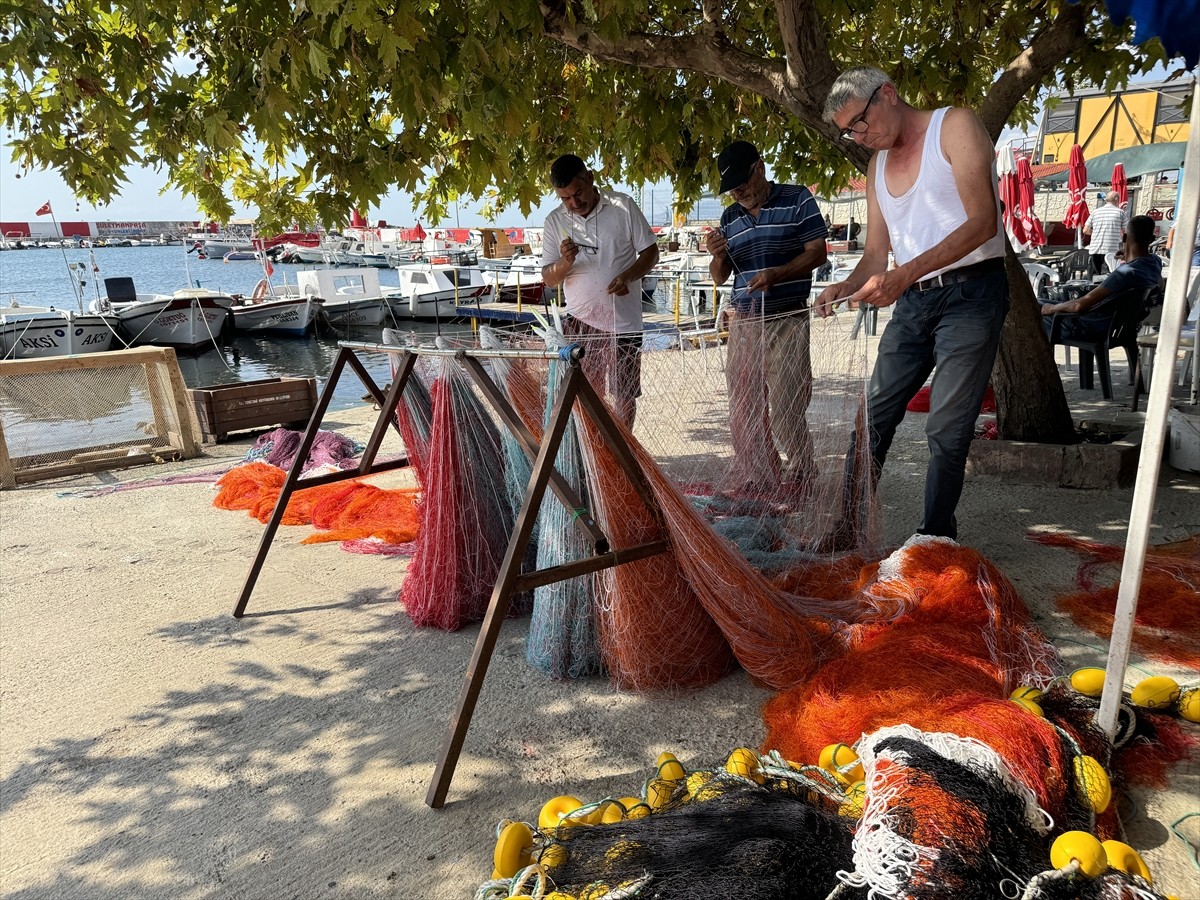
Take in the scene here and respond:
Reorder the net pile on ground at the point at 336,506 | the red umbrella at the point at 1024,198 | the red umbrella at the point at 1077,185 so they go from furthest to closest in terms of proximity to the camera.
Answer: the red umbrella at the point at 1077,185, the red umbrella at the point at 1024,198, the net pile on ground at the point at 336,506

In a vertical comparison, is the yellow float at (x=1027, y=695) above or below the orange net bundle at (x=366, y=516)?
below

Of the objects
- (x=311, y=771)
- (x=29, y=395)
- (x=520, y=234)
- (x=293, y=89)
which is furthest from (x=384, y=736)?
(x=520, y=234)

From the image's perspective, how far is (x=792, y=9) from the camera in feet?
13.9

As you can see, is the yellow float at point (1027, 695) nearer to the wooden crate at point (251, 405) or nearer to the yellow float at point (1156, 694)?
the yellow float at point (1156, 694)

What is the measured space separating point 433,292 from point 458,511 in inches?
1049

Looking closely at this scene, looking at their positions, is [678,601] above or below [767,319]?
below

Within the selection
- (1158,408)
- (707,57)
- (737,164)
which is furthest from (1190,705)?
(707,57)

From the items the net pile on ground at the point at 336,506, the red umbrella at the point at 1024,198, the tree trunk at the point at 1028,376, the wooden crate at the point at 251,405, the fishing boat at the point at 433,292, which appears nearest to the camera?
the net pile on ground at the point at 336,506

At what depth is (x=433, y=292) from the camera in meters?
29.0

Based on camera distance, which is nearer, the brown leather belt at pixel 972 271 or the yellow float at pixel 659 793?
the yellow float at pixel 659 793

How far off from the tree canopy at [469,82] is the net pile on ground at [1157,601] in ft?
9.24

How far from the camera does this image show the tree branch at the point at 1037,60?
4.66m

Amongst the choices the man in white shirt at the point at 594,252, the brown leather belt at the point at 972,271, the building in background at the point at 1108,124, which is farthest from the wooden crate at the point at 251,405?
the building in background at the point at 1108,124

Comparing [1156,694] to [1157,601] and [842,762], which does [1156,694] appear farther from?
[842,762]
